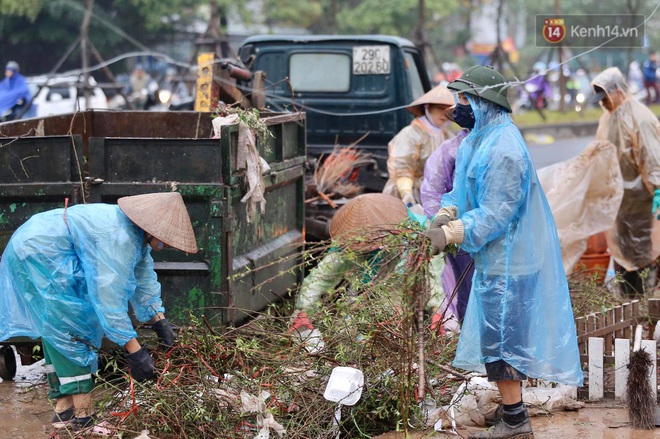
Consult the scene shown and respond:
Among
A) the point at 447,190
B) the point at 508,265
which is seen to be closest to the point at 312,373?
the point at 508,265

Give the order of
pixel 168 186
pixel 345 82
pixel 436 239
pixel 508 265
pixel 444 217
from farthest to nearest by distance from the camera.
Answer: pixel 345 82, pixel 168 186, pixel 444 217, pixel 508 265, pixel 436 239

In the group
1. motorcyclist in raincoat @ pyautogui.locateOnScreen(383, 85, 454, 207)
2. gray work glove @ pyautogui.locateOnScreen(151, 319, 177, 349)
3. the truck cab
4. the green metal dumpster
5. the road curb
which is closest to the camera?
gray work glove @ pyautogui.locateOnScreen(151, 319, 177, 349)

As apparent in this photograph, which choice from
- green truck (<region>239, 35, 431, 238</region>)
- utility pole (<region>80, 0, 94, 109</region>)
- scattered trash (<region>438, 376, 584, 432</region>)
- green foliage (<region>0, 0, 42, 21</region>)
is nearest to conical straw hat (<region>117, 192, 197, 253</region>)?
scattered trash (<region>438, 376, 584, 432</region>)

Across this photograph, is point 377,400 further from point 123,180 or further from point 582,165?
point 582,165

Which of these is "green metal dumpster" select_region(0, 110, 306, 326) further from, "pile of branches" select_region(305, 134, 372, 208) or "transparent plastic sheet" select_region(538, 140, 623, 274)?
"transparent plastic sheet" select_region(538, 140, 623, 274)

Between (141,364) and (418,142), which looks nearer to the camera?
(141,364)

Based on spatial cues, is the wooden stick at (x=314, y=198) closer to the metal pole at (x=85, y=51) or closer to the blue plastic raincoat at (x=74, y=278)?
the blue plastic raincoat at (x=74, y=278)

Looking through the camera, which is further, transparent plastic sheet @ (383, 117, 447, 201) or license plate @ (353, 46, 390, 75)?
license plate @ (353, 46, 390, 75)

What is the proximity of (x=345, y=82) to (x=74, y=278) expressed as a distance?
5.06 meters

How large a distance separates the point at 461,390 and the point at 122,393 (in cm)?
171

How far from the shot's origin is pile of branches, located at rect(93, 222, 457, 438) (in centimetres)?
427

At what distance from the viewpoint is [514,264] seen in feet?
13.9

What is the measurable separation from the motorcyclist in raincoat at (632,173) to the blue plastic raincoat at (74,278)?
13.9 feet

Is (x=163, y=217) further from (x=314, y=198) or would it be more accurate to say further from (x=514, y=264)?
(x=314, y=198)
